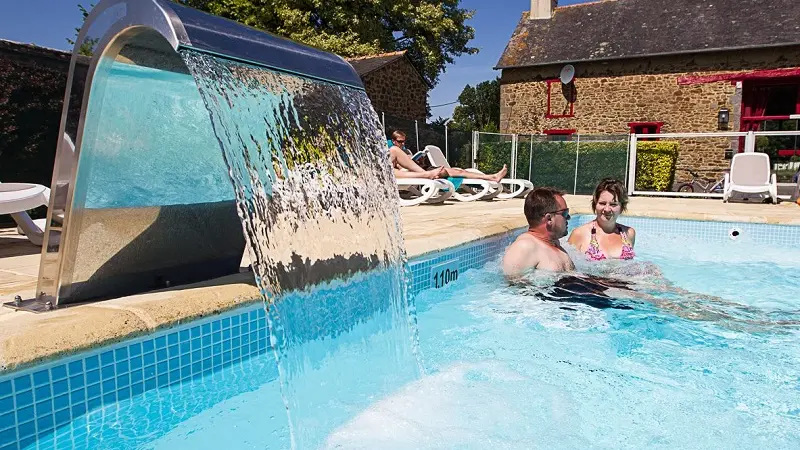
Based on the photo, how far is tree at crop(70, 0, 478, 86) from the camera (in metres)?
19.7

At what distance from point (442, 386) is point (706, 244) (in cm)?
571

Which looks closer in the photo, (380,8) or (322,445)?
(322,445)

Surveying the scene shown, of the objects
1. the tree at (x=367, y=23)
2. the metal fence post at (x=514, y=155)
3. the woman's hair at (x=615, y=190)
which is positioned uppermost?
the tree at (x=367, y=23)

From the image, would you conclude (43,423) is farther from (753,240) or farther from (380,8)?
(380,8)

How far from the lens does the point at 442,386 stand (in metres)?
3.02

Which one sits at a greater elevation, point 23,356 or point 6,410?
point 23,356

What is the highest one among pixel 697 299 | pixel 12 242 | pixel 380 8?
pixel 380 8

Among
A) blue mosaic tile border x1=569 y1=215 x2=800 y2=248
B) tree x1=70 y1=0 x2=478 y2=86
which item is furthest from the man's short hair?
tree x1=70 y1=0 x2=478 y2=86

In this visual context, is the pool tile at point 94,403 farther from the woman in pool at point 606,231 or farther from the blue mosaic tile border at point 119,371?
the woman in pool at point 606,231

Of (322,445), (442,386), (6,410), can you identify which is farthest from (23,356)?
(442,386)

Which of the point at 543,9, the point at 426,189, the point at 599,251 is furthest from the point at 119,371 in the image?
the point at 543,9

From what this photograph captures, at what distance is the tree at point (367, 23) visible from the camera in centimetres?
1973

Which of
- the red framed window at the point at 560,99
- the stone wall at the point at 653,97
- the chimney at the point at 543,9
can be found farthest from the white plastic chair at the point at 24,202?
the chimney at the point at 543,9

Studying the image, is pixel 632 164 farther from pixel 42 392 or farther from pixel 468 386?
pixel 42 392
